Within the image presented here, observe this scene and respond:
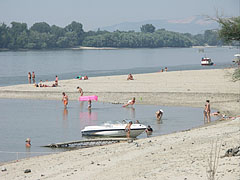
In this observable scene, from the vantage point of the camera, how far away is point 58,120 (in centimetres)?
3425

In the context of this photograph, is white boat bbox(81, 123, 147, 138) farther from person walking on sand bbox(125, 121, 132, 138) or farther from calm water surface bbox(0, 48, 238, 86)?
calm water surface bbox(0, 48, 238, 86)

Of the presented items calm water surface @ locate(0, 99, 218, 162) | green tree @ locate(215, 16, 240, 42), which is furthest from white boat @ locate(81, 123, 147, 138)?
green tree @ locate(215, 16, 240, 42)

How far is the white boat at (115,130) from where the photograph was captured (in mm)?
26500

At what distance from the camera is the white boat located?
86.9 feet

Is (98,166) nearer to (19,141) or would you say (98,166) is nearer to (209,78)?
(19,141)

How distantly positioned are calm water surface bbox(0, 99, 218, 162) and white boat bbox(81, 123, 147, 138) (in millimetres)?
955

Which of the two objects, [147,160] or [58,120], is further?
[58,120]

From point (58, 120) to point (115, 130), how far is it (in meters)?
8.38

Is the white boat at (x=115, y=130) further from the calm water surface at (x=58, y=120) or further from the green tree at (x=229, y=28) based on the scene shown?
the green tree at (x=229, y=28)

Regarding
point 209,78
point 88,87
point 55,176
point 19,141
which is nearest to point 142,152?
point 55,176

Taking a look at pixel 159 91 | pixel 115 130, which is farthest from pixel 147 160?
pixel 159 91

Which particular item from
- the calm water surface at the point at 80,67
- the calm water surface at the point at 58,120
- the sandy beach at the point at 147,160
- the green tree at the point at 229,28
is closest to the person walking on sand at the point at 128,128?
the calm water surface at the point at 58,120

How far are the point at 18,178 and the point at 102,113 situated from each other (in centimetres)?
2025

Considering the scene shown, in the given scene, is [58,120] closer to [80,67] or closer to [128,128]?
[128,128]
